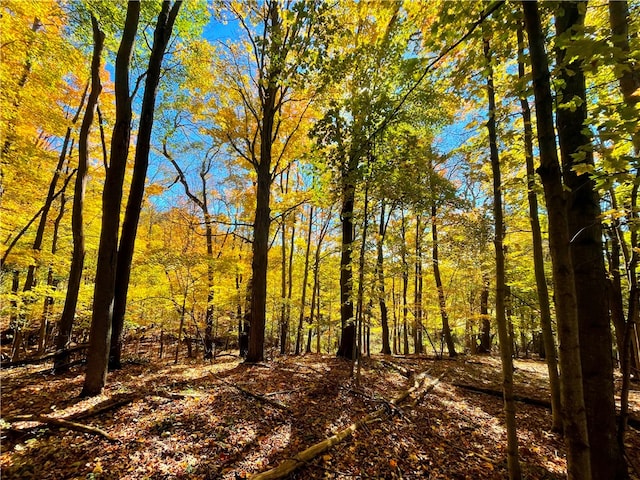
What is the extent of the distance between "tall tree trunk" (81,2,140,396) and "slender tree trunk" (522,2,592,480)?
5.47 m

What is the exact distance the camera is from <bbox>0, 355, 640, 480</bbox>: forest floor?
3037mm

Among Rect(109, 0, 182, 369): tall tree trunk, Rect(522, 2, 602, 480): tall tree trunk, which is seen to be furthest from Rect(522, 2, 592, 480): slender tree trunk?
Rect(109, 0, 182, 369): tall tree trunk

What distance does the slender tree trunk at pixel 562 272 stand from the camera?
5.48ft

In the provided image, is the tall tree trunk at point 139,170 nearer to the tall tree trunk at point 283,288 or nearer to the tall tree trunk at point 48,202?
the tall tree trunk at point 283,288

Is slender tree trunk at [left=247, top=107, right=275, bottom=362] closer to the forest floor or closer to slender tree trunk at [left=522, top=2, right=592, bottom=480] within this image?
the forest floor

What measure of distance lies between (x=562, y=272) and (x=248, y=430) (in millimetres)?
3997

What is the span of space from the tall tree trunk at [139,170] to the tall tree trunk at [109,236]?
72 centimetres

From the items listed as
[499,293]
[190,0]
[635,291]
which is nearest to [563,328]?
[499,293]

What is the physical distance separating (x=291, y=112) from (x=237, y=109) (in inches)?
75.0

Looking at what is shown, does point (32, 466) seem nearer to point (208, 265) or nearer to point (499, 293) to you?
point (499, 293)

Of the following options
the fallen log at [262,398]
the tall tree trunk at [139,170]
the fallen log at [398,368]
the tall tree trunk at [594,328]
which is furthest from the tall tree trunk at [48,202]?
the tall tree trunk at [594,328]

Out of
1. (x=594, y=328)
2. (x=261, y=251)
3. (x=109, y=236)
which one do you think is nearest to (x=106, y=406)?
(x=109, y=236)

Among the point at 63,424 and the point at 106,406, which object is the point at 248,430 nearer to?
the point at 106,406

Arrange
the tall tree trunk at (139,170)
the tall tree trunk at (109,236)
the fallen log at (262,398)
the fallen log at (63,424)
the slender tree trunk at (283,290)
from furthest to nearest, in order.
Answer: the slender tree trunk at (283,290) < the tall tree trunk at (139,170) < the fallen log at (262,398) < the tall tree trunk at (109,236) < the fallen log at (63,424)
